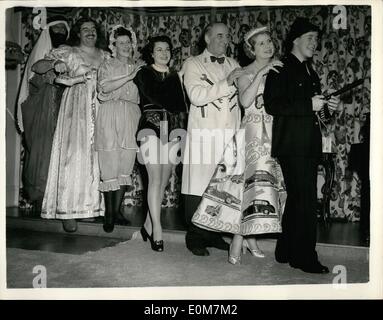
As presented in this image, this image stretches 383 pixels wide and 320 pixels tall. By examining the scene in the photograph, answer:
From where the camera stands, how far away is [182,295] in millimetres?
2801

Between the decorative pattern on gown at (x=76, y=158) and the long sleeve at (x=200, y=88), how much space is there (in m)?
0.63

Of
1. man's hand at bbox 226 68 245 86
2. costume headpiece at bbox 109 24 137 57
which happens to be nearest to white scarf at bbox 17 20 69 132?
costume headpiece at bbox 109 24 137 57

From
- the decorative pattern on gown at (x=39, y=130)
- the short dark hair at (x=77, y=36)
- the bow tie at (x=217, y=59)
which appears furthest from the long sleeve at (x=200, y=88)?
the decorative pattern on gown at (x=39, y=130)

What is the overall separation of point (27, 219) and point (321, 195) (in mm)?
2153

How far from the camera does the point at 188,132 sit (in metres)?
3.06

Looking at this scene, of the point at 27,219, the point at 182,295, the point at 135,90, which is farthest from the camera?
the point at 27,219

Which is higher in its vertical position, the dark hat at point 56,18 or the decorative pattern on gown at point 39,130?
the dark hat at point 56,18

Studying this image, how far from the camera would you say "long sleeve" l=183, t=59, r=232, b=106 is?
118 inches

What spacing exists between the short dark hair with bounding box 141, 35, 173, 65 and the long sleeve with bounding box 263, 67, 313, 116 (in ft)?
2.06

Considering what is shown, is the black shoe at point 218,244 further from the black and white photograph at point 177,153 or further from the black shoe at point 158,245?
the black shoe at point 158,245

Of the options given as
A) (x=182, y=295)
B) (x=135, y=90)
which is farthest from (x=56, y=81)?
(x=182, y=295)

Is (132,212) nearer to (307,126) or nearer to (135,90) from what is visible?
(135,90)

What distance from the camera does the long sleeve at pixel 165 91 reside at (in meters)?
3.05

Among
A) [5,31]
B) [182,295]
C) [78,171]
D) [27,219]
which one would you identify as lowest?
[182,295]
